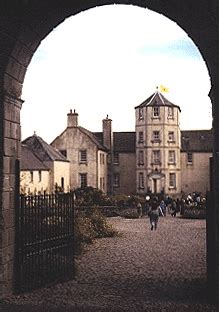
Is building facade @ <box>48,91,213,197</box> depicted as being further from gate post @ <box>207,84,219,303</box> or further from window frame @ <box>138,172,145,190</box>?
gate post @ <box>207,84,219,303</box>

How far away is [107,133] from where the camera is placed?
5678 cm

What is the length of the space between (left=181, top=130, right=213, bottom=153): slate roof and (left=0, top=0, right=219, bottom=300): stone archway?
48.6 metres

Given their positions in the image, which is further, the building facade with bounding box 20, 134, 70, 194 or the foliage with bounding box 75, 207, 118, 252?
the building facade with bounding box 20, 134, 70, 194

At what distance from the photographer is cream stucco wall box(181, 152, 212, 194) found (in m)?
56.0

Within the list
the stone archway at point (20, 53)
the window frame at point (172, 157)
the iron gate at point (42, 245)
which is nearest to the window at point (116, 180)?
the window frame at point (172, 157)

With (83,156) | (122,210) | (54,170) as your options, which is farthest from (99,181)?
(122,210)

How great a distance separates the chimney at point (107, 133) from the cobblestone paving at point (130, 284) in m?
40.3

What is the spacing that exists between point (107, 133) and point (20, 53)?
158ft

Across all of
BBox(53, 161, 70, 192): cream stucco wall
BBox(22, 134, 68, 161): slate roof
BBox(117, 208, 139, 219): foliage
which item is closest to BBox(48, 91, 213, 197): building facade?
BBox(53, 161, 70, 192): cream stucco wall

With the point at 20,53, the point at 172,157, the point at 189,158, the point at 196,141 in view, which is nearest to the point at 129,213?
the point at 172,157

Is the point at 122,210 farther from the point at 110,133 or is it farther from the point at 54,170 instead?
the point at 110,133

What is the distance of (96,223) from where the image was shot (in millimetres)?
21406

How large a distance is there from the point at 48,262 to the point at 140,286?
1934 millimetres

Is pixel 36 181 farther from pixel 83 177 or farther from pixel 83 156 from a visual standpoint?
pixel 83 177
